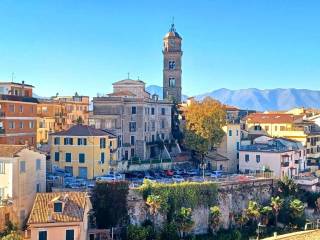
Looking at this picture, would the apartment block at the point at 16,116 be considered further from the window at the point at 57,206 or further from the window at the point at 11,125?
the window at the point at 57,206

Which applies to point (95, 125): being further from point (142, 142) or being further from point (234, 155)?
point (234, 155)

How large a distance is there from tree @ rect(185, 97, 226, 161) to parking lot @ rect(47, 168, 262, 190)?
3429 mm

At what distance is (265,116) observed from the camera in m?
96.9

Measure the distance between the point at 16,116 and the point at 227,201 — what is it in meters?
25.9

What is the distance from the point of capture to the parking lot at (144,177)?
2158 inches

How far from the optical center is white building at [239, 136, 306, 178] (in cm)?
7506

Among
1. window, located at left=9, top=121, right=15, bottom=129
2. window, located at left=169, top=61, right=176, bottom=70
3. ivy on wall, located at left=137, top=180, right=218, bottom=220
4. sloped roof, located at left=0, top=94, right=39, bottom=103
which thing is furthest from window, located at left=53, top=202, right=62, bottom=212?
window, located at left=169, top=61, right=176, bottom=70

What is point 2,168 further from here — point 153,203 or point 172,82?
point 172,82

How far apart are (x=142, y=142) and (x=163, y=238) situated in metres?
22.9

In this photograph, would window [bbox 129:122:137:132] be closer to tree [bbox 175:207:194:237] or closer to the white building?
the white building

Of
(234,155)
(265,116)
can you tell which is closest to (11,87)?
(234,155)

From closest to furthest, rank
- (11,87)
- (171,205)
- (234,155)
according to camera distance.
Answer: (171,205)
(11,87)
(234,155)

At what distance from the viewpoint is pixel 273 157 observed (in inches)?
2958

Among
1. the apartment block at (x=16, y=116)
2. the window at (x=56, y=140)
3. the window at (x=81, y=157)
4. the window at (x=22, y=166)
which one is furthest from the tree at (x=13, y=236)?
the apartment block at (x=16, y=116)
